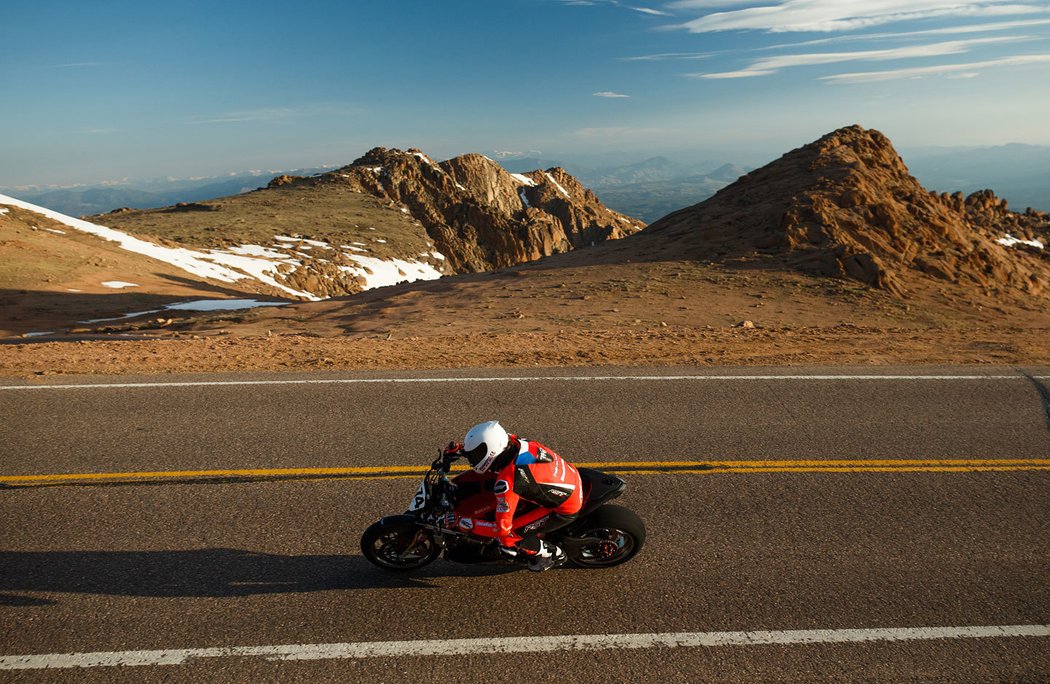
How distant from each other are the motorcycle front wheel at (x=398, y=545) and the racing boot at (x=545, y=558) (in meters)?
0.84

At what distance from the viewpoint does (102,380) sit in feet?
35.8

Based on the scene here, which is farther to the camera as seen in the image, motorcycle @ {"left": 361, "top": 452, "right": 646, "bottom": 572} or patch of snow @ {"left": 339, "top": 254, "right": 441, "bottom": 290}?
patch of snow @ {"left": 339, "top": 254, "right": 441, "bottom": 290}

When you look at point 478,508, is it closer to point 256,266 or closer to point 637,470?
point 637,470

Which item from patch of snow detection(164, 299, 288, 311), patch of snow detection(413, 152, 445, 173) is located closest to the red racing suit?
patch of snow detection(164, 299, 288, 311)

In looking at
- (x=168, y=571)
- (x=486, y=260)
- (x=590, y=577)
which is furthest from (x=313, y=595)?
(x=486, y=260)

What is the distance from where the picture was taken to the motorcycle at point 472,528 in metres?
5.65

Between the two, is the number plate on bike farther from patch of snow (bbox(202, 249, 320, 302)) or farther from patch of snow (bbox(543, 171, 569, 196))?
patch of snow (bbox(543, 171, 569, 196))

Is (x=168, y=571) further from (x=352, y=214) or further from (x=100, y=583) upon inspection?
(x=352, y=214)

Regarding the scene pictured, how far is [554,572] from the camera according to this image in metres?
6.04

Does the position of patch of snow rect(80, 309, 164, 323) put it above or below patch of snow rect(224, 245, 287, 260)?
below

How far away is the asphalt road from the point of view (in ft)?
16.1

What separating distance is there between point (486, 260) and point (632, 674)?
6744 cm

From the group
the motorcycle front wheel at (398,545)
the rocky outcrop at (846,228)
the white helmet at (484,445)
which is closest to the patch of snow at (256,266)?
the rocky outcrop at (846,228)

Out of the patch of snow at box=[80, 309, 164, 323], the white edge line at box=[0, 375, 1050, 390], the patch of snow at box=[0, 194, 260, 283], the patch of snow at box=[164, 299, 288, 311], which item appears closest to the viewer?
the white edge line at box=[0, 375, 1050, 390]
